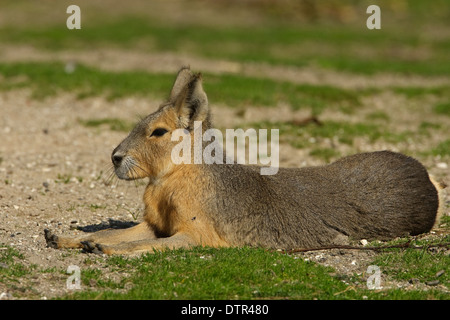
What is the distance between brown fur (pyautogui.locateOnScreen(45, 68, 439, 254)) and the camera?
625cm

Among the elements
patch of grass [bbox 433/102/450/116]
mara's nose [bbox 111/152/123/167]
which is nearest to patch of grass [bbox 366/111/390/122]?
patch of grass [bbox 433/102/450/116]

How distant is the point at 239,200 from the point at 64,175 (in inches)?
129

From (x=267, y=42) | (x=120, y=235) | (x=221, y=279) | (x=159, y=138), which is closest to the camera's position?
(x=221, y=279)

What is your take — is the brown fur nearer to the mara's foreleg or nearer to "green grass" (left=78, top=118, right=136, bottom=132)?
the mara's foreleg

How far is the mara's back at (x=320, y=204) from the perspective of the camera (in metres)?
6.38

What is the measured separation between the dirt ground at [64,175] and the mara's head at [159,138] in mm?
615

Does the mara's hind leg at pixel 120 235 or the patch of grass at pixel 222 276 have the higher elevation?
the mara's hind leg at pixel 120 235

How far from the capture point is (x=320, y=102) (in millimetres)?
13078

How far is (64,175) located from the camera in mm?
8883

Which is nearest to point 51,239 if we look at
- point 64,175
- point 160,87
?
point 64,175

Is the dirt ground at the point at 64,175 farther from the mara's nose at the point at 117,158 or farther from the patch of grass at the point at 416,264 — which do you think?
the mara's nose at the point at 117,158

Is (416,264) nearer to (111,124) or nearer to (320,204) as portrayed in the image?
(320,204)

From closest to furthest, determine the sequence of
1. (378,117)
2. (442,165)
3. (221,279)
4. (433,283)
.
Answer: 1. (221,279)
2. (433,283)
3. (442,165)
4. (378,117)

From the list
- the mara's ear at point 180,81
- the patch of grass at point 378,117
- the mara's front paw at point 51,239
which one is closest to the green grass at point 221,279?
the mara's front paw at point 51,239
